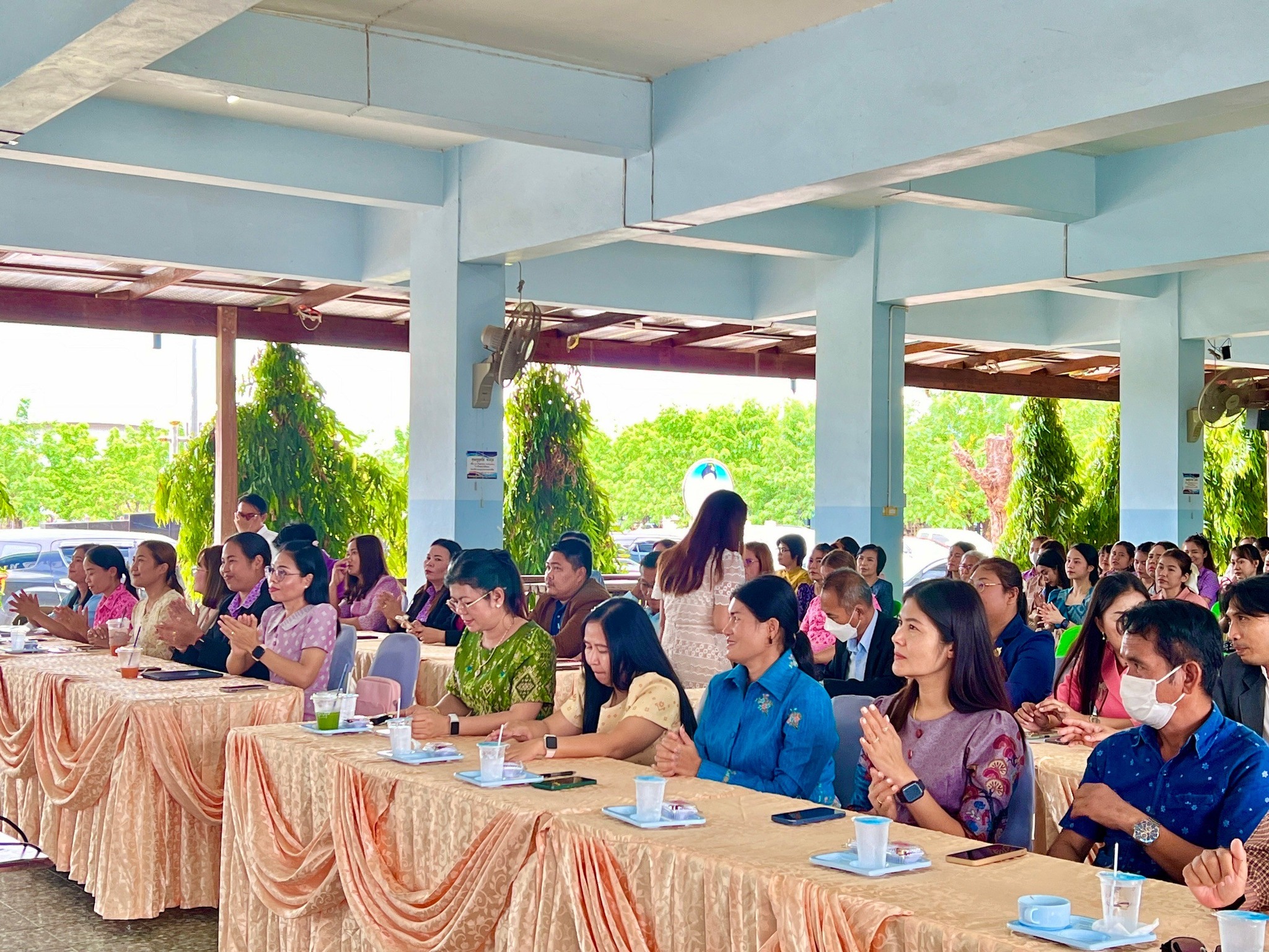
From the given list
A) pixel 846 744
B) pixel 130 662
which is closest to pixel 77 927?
pixel 130 662

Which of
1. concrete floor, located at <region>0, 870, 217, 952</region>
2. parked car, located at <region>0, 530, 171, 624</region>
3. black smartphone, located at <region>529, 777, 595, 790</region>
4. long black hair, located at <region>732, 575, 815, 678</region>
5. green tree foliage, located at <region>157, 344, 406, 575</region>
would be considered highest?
green tree foliage, located at <region>157, 344, 406, 575</region>

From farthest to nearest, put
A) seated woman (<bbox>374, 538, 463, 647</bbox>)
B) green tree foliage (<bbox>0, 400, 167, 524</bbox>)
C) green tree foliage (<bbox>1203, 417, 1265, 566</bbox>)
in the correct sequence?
green tree foliage (<bbox>0, 400, 167, 524</bbox>) < green tree foliage (<bbox>1203, 417, 1265, 566</bbox>) < seated woman (<bbox>374, 538, 463, 647</bbox>)

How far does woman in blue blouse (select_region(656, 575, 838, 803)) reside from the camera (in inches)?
136

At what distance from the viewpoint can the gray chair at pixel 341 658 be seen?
17.1 feet

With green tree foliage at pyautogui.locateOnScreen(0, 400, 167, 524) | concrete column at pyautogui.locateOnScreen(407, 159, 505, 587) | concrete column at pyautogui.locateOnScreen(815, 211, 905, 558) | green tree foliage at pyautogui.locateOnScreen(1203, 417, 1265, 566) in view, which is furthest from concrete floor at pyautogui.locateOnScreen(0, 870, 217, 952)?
green tree foliage at pyautogui.locateOnScreen(0, 400, 167, 524)

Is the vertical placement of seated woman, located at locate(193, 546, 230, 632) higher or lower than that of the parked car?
higher

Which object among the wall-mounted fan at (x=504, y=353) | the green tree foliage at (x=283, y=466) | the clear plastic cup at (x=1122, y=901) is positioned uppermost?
the wall-mounted fan at (x=504, y=353)

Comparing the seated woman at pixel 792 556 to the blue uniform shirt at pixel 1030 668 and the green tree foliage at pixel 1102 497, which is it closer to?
the blue uniform shirt at pixel 1030 668

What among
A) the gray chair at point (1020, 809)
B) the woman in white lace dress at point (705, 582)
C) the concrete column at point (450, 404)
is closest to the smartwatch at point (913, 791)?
the gray chair at point (1020, 809)

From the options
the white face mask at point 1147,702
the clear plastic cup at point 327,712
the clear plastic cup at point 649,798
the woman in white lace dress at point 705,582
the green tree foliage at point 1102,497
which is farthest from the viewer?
the green tree foliage at point 1102,497

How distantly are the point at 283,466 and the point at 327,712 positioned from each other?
302 inches

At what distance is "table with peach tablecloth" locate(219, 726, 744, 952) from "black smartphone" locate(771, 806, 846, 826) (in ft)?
0.93

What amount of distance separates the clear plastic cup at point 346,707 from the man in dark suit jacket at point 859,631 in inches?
81.4

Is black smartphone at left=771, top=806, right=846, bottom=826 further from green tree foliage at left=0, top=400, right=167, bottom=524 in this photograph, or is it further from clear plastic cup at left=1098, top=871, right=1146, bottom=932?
green tree foliage at left=0, top=400, right=167, bottom=524
